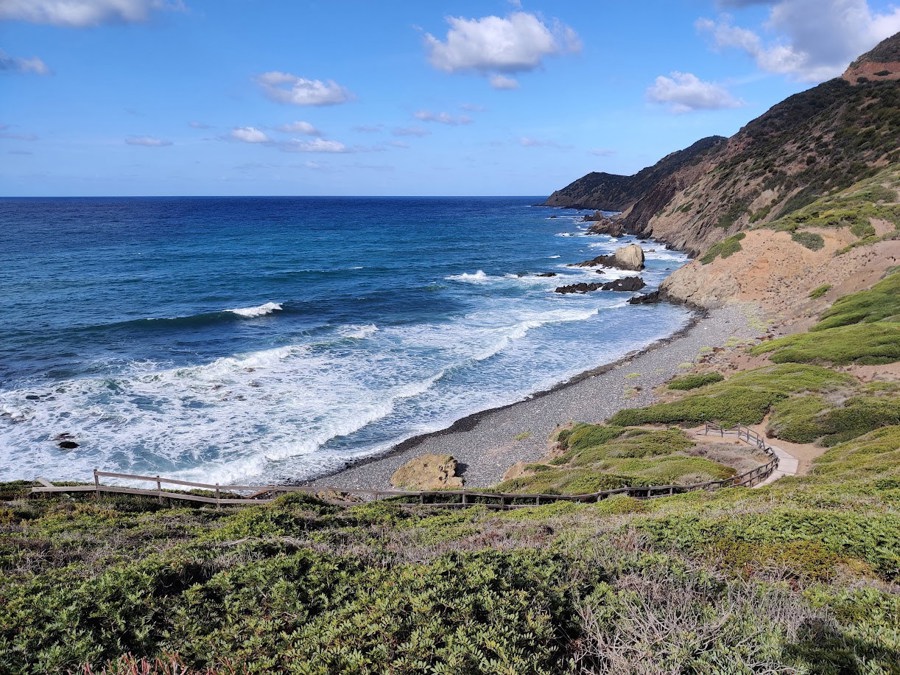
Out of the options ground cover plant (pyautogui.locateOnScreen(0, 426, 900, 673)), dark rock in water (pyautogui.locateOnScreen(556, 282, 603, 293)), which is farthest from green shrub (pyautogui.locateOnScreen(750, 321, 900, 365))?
dark rock in water (pyautogui.locateOnScreen(556, 282, 603, 293))

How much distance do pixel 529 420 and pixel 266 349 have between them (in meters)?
20.9

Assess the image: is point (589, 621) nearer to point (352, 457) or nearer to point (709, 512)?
point (709, 512)

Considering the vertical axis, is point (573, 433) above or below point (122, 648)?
below

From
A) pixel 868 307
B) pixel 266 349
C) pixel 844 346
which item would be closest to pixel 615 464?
pixel 844 346

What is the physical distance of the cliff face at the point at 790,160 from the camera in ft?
233

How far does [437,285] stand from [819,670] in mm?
62176

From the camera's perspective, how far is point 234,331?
145ft

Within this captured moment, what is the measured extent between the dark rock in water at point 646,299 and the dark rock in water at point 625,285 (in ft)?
17.8

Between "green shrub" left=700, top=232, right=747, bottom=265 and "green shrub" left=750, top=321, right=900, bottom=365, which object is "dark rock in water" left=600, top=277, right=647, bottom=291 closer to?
"green shrub" left=700, top=232, right=747, bottom=265

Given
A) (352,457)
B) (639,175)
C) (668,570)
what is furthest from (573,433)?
(639,175)

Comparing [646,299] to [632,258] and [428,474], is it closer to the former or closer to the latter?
[632,258]

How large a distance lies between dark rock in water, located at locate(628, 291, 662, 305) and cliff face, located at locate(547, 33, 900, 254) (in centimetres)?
2703

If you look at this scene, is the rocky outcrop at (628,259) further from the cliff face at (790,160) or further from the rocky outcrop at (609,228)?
the rocky outcrop at (609,228)

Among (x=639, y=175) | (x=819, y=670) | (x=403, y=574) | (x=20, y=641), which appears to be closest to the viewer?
(x=819, y=670)
